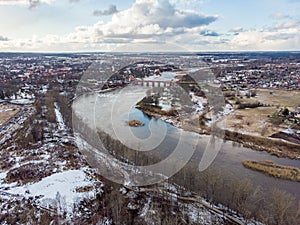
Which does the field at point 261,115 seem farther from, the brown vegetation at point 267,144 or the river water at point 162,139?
the river water at point 162,139

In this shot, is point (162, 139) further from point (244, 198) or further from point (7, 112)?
point (7, 112)

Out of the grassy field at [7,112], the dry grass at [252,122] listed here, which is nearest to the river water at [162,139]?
the dry grass at [252,122]

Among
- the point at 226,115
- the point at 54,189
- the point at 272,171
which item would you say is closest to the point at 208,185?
the point at 272,171

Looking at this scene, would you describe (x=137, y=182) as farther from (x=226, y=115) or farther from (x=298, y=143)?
(x=226, y=115)

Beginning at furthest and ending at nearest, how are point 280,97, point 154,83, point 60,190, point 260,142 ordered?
point 154,83 → point 280,97 → point 260,142 → point 60,190

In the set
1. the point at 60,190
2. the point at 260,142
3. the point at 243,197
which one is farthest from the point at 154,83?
the point at 243,197

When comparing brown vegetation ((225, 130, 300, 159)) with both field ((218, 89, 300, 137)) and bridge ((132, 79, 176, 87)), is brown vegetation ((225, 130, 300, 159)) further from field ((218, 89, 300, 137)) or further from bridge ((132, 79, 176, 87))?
bridge ((132, 79, 176, 87))

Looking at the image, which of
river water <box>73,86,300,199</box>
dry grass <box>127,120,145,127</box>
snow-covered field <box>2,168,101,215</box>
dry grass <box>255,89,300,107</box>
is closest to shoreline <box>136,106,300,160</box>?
river water <box>73,86,300,199</box>
